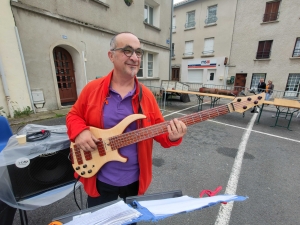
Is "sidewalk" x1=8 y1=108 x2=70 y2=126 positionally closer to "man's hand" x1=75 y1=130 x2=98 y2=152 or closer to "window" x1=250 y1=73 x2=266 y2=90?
"man's hand" x1=75 y1=130 x2=98 y2=152

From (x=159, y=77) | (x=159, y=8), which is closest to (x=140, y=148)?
(x=159, y=77)


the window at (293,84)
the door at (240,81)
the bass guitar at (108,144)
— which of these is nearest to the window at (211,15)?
the door at (240,81)

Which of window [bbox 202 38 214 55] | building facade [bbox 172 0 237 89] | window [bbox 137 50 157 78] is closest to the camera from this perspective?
window [bbox 137 50 157 78]

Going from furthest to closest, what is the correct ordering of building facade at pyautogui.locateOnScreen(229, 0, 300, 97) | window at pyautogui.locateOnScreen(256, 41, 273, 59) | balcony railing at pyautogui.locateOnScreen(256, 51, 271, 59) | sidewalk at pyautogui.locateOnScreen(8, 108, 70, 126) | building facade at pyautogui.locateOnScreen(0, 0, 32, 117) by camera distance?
balcony railing at pyautogui.locateOnScreen(256, 51, 271, 59) < window at pyautogui.locateOnScreen(256, 41, 273, 59) < building facade at pyautogui.locateOnScreen(229, 0, 300, 97) < sidewalk at pyautogui.locateOnScreen(8, 108, 70, 126) < building facade at pyautogui.locateOnScreen(0, 0, 32, 117)

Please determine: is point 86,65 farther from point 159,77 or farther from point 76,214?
point 76,214

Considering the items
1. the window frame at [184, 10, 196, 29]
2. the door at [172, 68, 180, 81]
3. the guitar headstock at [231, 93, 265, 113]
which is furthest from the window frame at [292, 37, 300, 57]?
the guitar headstock at [231, 93, 265, 113]

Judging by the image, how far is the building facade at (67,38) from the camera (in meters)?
→ 5.26

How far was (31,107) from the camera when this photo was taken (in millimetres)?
5605

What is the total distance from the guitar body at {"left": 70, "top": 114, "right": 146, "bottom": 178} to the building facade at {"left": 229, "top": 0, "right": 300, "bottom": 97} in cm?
1587

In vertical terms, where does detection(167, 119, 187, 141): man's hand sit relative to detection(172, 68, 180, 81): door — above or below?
below

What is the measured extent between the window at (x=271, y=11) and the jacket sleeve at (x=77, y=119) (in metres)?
18.7

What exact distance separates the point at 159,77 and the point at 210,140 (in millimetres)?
8318

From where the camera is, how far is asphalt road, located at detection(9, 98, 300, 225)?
1.92 metres

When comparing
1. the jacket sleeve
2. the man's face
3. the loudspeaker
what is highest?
the man's face
